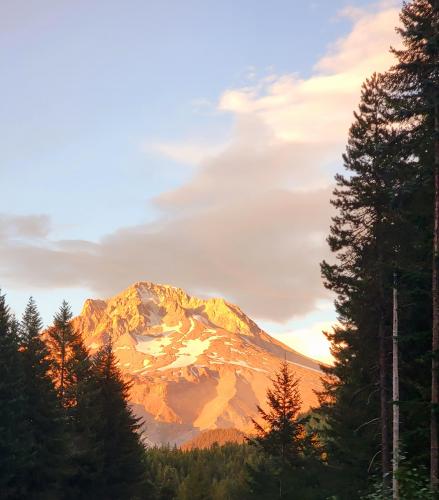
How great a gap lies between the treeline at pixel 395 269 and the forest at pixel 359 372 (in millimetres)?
57

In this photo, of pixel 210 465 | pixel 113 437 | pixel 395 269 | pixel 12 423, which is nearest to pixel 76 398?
pixel 113 437

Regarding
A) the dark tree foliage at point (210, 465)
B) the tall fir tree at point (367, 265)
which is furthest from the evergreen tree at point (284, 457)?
the dark tree foliage at point (210, 465)

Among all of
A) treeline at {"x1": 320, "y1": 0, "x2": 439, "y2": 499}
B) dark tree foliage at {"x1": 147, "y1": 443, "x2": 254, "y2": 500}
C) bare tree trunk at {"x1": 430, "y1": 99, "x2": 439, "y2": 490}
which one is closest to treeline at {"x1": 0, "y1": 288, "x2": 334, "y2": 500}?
treeline at {"x1": 320, "y1": 0, "x2": 439, "y2": 499}

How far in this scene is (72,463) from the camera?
46.1 m

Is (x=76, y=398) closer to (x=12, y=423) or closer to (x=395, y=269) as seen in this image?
(x=12, y=423)

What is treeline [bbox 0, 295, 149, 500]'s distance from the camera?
37.2 meters

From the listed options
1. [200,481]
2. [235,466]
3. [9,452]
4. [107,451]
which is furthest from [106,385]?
[235,466]

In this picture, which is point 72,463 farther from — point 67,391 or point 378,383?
point 378,383

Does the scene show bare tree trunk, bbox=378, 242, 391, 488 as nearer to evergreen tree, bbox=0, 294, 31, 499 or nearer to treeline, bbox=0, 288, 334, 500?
treeline, bbox=0, 288, 334, 500

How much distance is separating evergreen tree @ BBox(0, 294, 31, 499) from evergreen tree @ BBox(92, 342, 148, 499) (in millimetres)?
9791

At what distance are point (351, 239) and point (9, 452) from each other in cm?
2189

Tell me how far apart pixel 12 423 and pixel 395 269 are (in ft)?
86.0

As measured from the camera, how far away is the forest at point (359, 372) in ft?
60.5

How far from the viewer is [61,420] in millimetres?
40625
